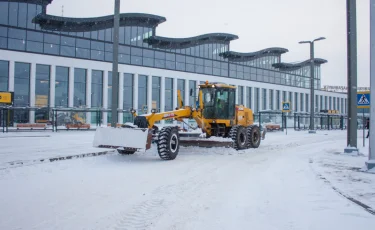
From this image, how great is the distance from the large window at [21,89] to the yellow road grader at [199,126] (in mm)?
28224

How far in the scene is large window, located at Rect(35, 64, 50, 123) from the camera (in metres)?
36.2

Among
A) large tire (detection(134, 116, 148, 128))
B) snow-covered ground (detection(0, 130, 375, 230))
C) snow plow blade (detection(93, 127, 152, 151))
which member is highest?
large tire (detection(134, 116, 148, 128))

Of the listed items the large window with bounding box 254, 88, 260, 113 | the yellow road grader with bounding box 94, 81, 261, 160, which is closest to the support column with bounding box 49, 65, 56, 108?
the yellow road grader with bounding box 94, 81, 261, 160

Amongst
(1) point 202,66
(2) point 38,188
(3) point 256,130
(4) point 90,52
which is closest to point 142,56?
(4) point 90,52

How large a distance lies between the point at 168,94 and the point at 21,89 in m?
20.0

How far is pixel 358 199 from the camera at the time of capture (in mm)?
5637

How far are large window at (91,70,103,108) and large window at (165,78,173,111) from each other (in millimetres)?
10053

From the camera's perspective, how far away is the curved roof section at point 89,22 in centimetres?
3834

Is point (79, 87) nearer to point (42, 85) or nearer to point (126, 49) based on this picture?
point (42, 85)

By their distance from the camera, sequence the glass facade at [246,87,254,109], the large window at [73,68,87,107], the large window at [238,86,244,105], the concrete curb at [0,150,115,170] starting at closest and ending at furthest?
the concrete curb at [0,150,115,170]
the large window at [73,68,87,107]
the large window at [238,86,244,105]
the glass facade at [246,87,254,109]

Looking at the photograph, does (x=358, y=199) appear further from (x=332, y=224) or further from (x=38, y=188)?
(x=38, y=188)

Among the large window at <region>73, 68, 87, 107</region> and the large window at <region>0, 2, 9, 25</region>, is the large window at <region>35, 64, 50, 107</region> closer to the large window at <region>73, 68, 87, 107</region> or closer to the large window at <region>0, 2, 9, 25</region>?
the large window at <region>73, 68, 87, 107</region>

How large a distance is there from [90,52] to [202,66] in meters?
18.9

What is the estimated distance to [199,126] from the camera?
13625 mm
